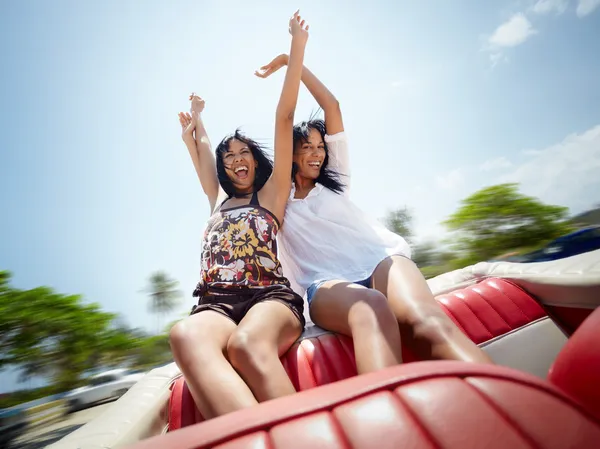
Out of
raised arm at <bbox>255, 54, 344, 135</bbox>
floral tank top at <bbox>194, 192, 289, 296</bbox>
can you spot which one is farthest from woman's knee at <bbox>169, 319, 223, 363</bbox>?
raised arm at <bbox>255, 54, 344, 135</bbox>

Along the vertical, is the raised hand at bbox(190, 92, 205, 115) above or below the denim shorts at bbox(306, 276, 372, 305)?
above

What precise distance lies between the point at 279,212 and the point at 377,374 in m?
1.35

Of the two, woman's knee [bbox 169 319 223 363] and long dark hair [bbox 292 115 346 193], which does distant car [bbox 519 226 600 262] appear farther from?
woman's knee [bbox 169 319 223 363]

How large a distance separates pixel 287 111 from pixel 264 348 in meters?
1.24

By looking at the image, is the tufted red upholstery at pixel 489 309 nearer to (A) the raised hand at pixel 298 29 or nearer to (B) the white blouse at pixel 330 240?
(B) the white blouse at pixel 330 240

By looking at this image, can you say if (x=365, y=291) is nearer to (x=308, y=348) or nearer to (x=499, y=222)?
(x=308, y=348)

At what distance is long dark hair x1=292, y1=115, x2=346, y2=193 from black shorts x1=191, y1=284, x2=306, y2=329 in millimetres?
838

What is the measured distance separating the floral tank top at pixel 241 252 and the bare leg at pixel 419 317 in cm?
53

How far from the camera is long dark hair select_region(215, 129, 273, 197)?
6.33ft

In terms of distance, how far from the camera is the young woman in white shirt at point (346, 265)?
1039 mm

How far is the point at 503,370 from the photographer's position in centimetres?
44

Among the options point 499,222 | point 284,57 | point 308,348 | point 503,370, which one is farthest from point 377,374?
point 499,222

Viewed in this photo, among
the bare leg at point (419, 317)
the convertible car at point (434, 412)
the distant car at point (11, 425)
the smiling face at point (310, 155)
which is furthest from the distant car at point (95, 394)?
the convertible car at point (434, 412)

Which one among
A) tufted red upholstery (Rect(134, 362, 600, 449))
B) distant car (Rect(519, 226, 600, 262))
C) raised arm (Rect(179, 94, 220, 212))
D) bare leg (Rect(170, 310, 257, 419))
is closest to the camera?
tufted red upholstery (Rect(134, 362, 600, 449))
